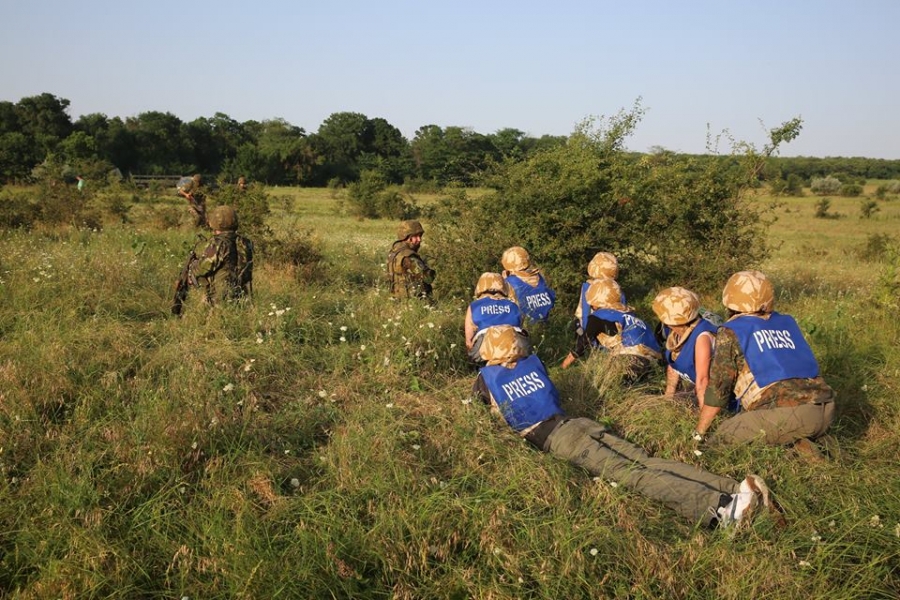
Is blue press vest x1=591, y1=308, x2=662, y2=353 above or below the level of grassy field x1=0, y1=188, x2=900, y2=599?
above

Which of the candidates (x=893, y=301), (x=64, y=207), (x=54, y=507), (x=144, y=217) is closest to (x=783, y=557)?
(x=54, y=507)

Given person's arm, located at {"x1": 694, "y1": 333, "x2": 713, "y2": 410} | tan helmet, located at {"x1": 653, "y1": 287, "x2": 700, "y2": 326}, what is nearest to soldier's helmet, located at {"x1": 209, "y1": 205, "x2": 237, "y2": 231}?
tan helmet, located at {"x1": 653, "y1": 287, "x2": 700, "y2": 326}

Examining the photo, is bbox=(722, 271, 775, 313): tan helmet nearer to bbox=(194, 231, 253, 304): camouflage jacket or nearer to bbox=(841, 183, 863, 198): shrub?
bbox=(194, 231, 253, 304): camouflage jacket

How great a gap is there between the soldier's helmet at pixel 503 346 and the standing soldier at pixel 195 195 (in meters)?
9.92

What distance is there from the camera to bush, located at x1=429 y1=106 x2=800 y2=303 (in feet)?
26.1

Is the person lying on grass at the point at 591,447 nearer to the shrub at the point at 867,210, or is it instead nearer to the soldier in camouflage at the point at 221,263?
the soldier in camouflage at the point at 221,263

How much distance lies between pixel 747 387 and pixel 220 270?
16.0 feet

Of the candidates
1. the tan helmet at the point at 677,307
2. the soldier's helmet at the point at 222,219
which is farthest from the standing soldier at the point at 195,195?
the tan helmet at the point at 677,307

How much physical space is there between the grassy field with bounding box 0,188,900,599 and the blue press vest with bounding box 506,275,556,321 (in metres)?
1.12

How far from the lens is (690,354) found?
4.53 metres

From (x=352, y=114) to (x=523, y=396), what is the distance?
85661 mm

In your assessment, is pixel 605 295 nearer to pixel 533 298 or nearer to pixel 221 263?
pixel 533 298

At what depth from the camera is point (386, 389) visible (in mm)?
4676

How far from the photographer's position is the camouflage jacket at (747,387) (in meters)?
4.00
